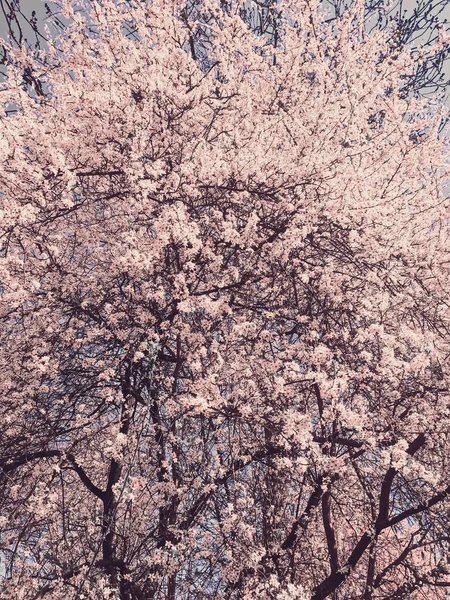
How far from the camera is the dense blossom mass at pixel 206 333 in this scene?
399 centimetres

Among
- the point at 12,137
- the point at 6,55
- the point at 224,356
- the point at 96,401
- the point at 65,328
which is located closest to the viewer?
the point at 12,137

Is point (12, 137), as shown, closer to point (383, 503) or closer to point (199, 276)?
point (199, 276)

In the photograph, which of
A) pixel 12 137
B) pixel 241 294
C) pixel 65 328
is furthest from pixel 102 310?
pixel 12 137

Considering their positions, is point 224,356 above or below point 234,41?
below

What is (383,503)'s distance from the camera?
183 inches

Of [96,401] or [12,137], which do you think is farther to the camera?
[96,401]

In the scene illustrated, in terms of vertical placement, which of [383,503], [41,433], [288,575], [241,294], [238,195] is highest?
[238,195]

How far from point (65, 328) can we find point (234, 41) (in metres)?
3.82

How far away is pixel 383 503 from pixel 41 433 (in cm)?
346

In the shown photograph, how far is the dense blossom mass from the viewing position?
3.99m

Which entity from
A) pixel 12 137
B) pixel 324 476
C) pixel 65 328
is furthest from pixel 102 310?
pixel 324 476

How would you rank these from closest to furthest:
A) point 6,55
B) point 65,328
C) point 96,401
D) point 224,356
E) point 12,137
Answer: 1. point 12,137
2. point 224,356
3. point 65,328
4. point 96,401
5. point 6,55

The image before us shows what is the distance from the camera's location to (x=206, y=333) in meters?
4.39

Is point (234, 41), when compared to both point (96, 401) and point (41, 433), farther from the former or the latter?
point (41, 433)
